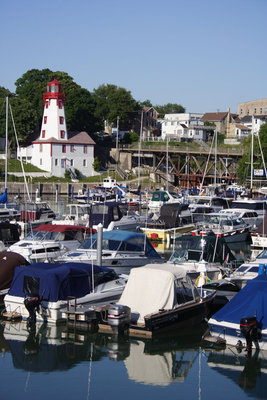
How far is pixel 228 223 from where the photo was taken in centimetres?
3766

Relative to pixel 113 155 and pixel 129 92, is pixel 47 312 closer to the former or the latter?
pixel 113 155

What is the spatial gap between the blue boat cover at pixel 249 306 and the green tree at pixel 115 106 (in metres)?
80.0

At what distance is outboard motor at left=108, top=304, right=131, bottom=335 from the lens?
57.2 ft

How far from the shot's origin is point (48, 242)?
Answer: 27047 millimetres

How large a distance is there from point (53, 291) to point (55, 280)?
1.16 ft

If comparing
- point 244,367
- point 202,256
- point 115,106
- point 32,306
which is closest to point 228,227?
point 202,256

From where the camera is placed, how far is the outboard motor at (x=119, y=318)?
17438 mm

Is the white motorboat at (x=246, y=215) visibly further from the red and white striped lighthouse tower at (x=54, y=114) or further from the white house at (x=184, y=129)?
the white house at (x=184, y=129)

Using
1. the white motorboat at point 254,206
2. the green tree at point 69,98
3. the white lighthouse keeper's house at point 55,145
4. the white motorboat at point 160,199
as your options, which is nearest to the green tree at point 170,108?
the green tree at point 69,98

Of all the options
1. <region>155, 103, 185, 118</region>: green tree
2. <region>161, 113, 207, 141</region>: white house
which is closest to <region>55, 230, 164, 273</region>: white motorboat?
<region>161, 113, 207, 141</region>: white house

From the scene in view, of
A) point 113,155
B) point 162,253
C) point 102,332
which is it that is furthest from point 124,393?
point 113,155

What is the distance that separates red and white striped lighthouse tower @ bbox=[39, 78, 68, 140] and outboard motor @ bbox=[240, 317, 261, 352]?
62595 millimetres

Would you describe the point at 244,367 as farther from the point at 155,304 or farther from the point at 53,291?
the point at 53,291

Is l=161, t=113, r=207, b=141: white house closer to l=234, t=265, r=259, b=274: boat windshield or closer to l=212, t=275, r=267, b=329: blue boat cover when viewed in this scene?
l=234, t=265, r=259, b=274: boat windshield
